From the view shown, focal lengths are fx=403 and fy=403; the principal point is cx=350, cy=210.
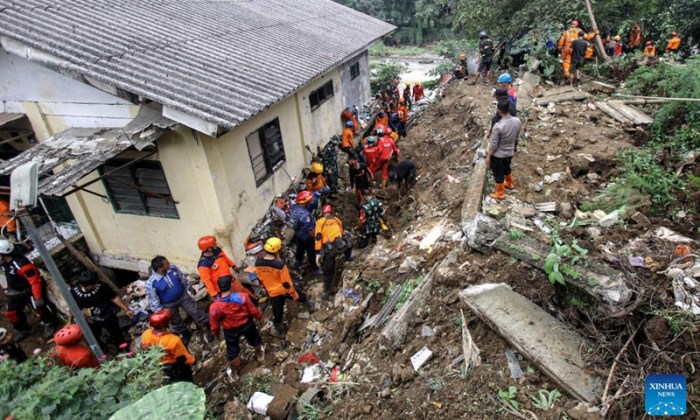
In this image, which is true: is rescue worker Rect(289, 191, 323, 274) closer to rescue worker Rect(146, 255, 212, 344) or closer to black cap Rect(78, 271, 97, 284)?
rescue worker Rect(146, 255, 212, 344)

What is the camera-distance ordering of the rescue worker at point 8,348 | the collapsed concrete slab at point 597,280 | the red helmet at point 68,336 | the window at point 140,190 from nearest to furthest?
the collapsed concrete slab at point 597,280, the red helmet at point 68,336, the rescue worker at point 8,348, the window at point 140,190

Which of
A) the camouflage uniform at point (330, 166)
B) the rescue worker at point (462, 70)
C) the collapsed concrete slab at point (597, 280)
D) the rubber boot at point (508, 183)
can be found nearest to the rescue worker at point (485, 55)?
the rescue worker at point (462, 70)

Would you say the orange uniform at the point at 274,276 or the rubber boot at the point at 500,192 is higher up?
the rubber boot at the point at 500,192

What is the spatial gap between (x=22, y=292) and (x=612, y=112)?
12007mm

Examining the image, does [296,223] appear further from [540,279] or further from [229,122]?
[540,279]

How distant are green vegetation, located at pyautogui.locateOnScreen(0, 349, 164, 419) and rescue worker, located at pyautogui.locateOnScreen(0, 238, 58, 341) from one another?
4356mm

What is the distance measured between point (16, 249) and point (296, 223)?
4482mm

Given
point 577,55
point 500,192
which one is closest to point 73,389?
point 500,192

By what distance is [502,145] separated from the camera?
590 centimetres

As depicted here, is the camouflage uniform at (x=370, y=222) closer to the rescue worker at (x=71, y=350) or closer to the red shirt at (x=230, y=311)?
the red shirt at (x=230, y=311)

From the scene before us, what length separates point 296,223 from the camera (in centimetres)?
707

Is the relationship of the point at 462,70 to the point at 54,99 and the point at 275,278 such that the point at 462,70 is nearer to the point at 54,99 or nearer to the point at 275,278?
the point at 275,278

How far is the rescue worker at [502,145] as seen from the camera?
577 centimetres

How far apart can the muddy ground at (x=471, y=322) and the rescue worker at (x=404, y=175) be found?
2.02ft
